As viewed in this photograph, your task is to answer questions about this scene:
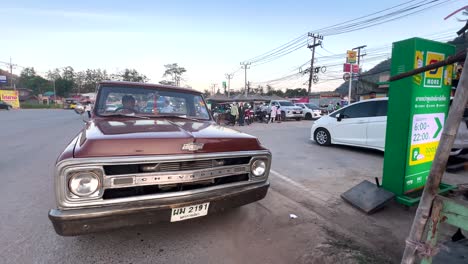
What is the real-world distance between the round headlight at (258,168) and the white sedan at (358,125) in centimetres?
524

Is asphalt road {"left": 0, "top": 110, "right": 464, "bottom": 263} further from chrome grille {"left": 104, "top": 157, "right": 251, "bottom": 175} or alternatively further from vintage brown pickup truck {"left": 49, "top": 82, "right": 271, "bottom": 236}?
chrome grille {"left": 104, "top": 157, "right": 251, "bottom": 175}

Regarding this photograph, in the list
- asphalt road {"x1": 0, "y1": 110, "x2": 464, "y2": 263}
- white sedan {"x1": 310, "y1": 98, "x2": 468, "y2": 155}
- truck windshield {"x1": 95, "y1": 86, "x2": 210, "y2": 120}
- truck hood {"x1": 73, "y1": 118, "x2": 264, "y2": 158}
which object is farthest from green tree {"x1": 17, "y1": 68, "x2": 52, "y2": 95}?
truck hood {"x1": 73, "y1": 118, "x2": 264, "y2": 158}

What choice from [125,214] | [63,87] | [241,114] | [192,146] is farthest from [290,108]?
[63,87]

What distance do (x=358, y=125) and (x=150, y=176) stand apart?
6.88 meters

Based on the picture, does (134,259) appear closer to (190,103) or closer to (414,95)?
(190,103)

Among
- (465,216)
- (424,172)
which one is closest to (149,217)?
(465,216)

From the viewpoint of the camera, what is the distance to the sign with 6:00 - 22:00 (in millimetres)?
3345

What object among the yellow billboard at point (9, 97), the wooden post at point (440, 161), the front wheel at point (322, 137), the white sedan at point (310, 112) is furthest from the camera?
the yellow billboard at point (9, 97)

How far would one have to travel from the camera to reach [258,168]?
278 cm

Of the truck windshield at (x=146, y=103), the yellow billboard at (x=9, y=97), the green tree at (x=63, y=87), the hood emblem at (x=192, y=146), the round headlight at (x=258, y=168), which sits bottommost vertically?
the round headlight at (x=258, y=168)

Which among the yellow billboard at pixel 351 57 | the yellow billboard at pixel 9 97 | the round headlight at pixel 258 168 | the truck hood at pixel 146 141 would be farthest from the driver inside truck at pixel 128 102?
the yellow billboard at pixel 9 97

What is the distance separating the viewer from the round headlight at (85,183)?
6.34 feet

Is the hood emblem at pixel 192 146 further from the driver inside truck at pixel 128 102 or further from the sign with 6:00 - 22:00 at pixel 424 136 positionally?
the sign with 6:00 - 22:00 at pixel 424 136

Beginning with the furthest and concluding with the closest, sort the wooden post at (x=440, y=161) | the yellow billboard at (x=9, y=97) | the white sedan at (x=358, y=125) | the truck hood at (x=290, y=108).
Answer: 1. the yellow billboard at (x=9, y=97)
2. the truck hood at (x=290, y=108)
3. the white sedan at (x=358, y=125)
4. the wooden post at (x=440, y=161)
